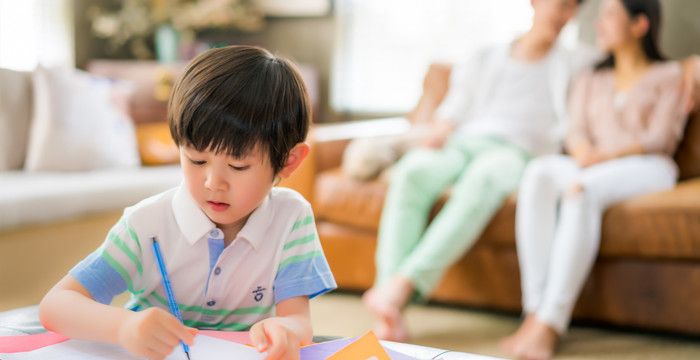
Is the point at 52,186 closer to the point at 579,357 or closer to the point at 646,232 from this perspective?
the point at 579,357

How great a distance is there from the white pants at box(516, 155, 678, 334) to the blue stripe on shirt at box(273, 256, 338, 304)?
1.10 m

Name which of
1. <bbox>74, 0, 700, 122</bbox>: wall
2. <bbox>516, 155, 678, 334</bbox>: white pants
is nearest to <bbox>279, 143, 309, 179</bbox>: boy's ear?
<bbox>516, 155, 678, 334</bbox>: white pants

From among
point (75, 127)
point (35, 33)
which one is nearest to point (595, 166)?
point (75, 127)

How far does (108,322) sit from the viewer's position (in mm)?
419

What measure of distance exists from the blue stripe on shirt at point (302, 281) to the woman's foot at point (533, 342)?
104 cm

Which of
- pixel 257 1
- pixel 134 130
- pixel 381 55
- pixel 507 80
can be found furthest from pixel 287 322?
pixel 257 1

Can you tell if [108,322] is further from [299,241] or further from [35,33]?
[35,33]

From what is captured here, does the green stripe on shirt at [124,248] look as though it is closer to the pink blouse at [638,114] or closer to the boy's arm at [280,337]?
the boy's arm at [280,337]

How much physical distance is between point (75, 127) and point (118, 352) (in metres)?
1.68

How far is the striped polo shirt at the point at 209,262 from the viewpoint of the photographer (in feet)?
1.56

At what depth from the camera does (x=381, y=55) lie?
318 cm

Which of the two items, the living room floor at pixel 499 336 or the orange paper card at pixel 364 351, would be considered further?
the living room floor at pixel 499 336

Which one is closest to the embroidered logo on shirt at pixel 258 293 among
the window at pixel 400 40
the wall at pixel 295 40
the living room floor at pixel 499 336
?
the living room floor at pixel 499 336

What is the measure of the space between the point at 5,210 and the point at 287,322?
1086 mm
